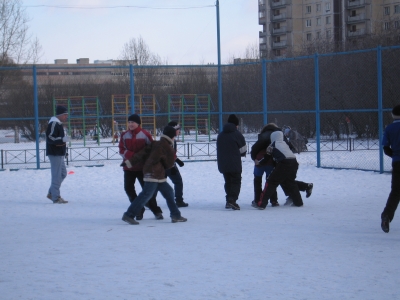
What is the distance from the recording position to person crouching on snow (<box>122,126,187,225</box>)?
9.76m

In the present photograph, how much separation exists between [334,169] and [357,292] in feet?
40.5

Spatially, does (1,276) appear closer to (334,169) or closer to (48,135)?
(48,135)

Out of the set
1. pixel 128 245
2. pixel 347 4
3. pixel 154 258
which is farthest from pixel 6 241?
pixel 347 4

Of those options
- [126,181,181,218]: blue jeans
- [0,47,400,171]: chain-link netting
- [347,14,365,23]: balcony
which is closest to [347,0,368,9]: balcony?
[347,14,365,23]: balcony

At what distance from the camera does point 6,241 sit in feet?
28.9

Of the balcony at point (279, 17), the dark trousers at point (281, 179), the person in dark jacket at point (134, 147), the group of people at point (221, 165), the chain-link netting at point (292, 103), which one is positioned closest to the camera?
the group of people at point (221, 165)

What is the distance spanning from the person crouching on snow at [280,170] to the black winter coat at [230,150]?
551 mm

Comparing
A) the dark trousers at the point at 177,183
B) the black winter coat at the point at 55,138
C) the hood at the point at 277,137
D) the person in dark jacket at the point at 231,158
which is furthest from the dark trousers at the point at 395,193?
the black winter coat at the point at 55,138

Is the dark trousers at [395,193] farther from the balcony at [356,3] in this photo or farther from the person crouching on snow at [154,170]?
the balcony at [356,3]

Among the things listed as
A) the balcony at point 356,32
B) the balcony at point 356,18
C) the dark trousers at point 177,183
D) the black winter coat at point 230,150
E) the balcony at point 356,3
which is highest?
the balcony at point 356,3

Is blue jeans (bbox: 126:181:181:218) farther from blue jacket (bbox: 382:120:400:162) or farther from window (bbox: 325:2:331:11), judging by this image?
window (bbox: 325:2:331:11)

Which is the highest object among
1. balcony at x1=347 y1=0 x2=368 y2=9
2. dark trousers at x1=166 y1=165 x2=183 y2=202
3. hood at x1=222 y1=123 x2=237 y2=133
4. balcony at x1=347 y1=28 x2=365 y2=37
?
balcony at x1=347 y1=0 x2=368 y2=9

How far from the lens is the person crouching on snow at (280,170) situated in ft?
37.2

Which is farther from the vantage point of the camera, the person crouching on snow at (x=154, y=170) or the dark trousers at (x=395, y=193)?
the person crouching on snow at (x=154, y=170)
